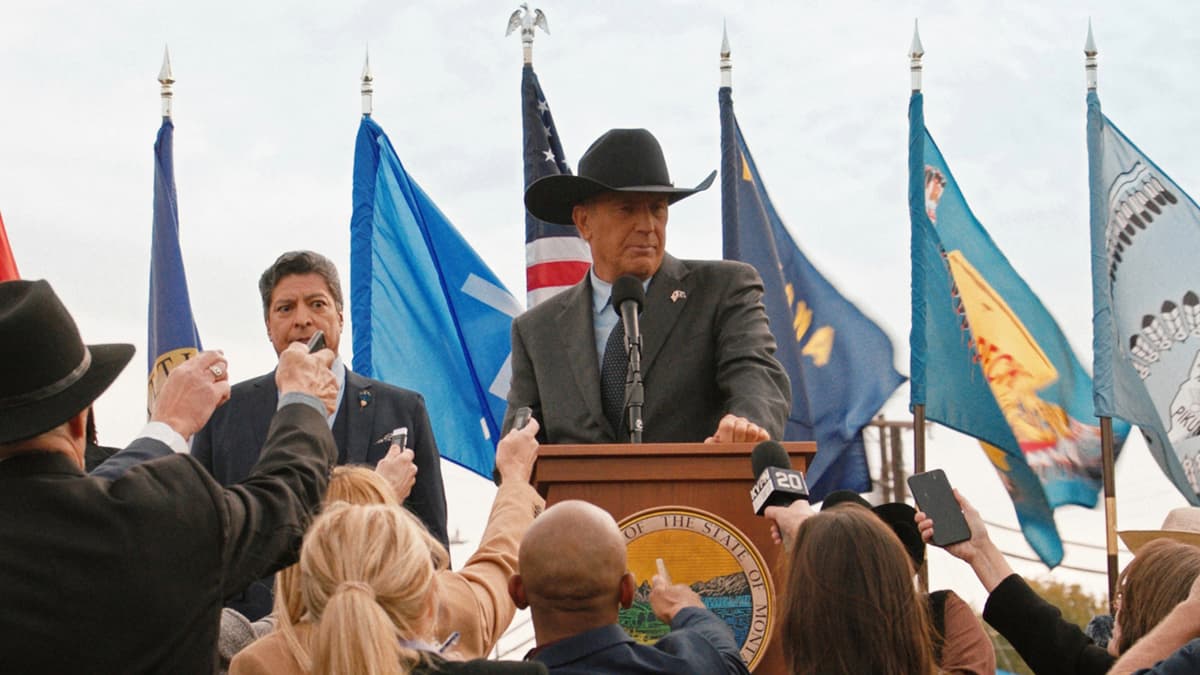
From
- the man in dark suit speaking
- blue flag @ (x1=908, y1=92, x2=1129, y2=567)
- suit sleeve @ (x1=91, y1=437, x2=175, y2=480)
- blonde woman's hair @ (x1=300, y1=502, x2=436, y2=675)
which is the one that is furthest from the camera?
blue flag @ (x1=908, y1=92, x2=1129, y2=567)

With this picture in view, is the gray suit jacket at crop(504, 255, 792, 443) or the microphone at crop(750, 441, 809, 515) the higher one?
the gray suit jacket at crop(504, 255, 792, 443)

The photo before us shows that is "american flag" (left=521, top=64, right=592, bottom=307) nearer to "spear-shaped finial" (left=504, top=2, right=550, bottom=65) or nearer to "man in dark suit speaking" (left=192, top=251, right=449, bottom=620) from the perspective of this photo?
"spear-shaped finial" (left=504, top=2, right=550, bottom=65)

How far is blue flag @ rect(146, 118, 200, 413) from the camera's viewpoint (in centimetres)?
1069

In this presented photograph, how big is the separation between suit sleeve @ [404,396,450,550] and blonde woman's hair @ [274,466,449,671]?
150 cm

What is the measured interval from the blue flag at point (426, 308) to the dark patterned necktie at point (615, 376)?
18.5 ft

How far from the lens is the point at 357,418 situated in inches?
229

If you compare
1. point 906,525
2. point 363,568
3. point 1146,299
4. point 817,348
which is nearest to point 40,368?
point 363,568

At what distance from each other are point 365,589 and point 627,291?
2.20m

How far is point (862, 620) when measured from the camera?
12.0ft

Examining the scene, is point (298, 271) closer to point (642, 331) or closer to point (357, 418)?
point (357, 418)

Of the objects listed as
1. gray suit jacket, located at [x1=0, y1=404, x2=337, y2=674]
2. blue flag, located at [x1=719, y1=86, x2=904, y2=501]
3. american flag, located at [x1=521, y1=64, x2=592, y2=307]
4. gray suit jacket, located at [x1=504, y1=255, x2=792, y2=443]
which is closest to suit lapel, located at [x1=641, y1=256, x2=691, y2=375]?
gray suit jacket, located at [x1=504, y1=255, x2=792, y2=443]

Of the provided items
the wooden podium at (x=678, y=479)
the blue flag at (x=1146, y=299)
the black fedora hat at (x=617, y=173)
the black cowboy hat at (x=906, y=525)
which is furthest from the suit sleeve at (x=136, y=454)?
the blue flag at (x=1146, y=299)

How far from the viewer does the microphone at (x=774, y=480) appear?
4.05 meters

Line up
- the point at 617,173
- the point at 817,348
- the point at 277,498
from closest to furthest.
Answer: the point at 277,498
the point at 617,173
the point at 817,348
